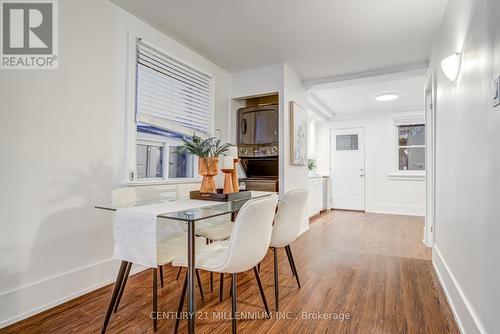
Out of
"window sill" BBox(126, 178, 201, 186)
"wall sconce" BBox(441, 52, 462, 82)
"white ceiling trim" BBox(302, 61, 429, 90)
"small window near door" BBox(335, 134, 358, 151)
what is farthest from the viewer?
"small window near door" BBox(335, 134, 358, 151)

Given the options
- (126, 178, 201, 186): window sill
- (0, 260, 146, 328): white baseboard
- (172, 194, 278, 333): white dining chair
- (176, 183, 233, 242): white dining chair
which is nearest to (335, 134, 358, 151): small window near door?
(126, 178, 201, 186): window sill

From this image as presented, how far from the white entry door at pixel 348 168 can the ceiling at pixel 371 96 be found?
0.60 meters

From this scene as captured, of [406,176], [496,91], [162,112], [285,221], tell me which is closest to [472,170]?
[496,91]

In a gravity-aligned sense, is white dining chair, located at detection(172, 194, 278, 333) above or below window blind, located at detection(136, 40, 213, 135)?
below

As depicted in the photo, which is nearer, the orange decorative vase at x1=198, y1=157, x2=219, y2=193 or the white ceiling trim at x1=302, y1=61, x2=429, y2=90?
the orange decorative vase at x1=198, y1=157, x2=219, y2=193

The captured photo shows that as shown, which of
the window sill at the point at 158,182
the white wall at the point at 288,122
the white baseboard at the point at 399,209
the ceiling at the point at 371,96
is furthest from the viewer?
the white baseboard at the point at 399,209

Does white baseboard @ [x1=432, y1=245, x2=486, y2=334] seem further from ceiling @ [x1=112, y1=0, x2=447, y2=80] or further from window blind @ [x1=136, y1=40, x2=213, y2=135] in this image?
window blind @ [x1=136, y1=40, x2=213, y2=135]

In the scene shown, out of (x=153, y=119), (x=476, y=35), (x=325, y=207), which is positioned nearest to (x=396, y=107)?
(x=325, y=207)

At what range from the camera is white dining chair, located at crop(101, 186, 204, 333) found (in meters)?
1.67

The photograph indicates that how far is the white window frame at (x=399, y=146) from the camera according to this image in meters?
5.81

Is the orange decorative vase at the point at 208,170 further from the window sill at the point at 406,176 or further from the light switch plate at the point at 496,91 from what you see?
the window sill at the point at 406,176

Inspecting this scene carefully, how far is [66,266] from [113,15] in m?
2.14

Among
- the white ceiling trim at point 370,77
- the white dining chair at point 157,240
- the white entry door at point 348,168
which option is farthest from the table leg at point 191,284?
the white entry door at point 348,168

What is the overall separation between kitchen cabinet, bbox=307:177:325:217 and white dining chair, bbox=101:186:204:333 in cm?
355
